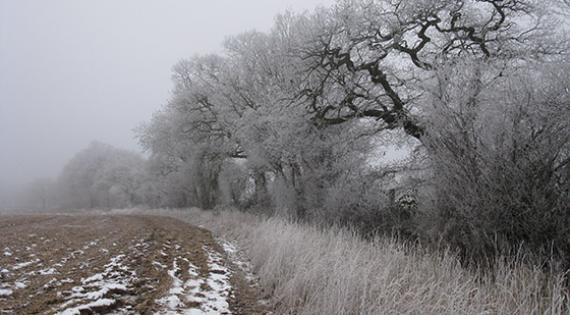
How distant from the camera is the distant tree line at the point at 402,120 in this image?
7617 mm

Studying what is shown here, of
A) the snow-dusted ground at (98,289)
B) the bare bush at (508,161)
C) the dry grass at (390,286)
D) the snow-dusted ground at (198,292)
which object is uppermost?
the bare bush at (508,161)

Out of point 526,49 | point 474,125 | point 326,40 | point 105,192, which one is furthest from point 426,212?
point 105,192

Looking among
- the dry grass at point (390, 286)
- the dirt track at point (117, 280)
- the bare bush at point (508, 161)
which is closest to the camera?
the dry grass at point (390, 286)

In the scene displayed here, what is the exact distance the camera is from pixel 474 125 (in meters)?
8.31

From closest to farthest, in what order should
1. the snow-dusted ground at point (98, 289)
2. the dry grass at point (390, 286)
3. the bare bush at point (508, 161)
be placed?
the dry grass at point (390, 286), the snow-dusted ground at point (98, 289), the bare bush at point (508, 161)

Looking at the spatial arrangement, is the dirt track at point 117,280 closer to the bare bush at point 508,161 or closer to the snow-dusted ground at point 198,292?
the snow-dusted ground at point 198,292

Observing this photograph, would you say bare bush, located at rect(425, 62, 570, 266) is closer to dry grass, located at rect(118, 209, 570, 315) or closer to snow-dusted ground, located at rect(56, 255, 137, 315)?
dry grass, located at rect(118, 209, 570, 315)

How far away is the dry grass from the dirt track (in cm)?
70

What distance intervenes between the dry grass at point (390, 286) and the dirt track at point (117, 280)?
700 millimetres

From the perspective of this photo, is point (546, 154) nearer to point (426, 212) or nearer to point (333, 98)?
point (426, 212)

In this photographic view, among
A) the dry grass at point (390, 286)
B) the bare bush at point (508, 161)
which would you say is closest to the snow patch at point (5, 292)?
the dry grass at point (390, 286)

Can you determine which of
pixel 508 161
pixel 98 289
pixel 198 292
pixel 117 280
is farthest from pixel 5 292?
pixel 508 161

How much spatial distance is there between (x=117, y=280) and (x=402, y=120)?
10183 mm

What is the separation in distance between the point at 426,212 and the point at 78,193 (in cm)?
7645
